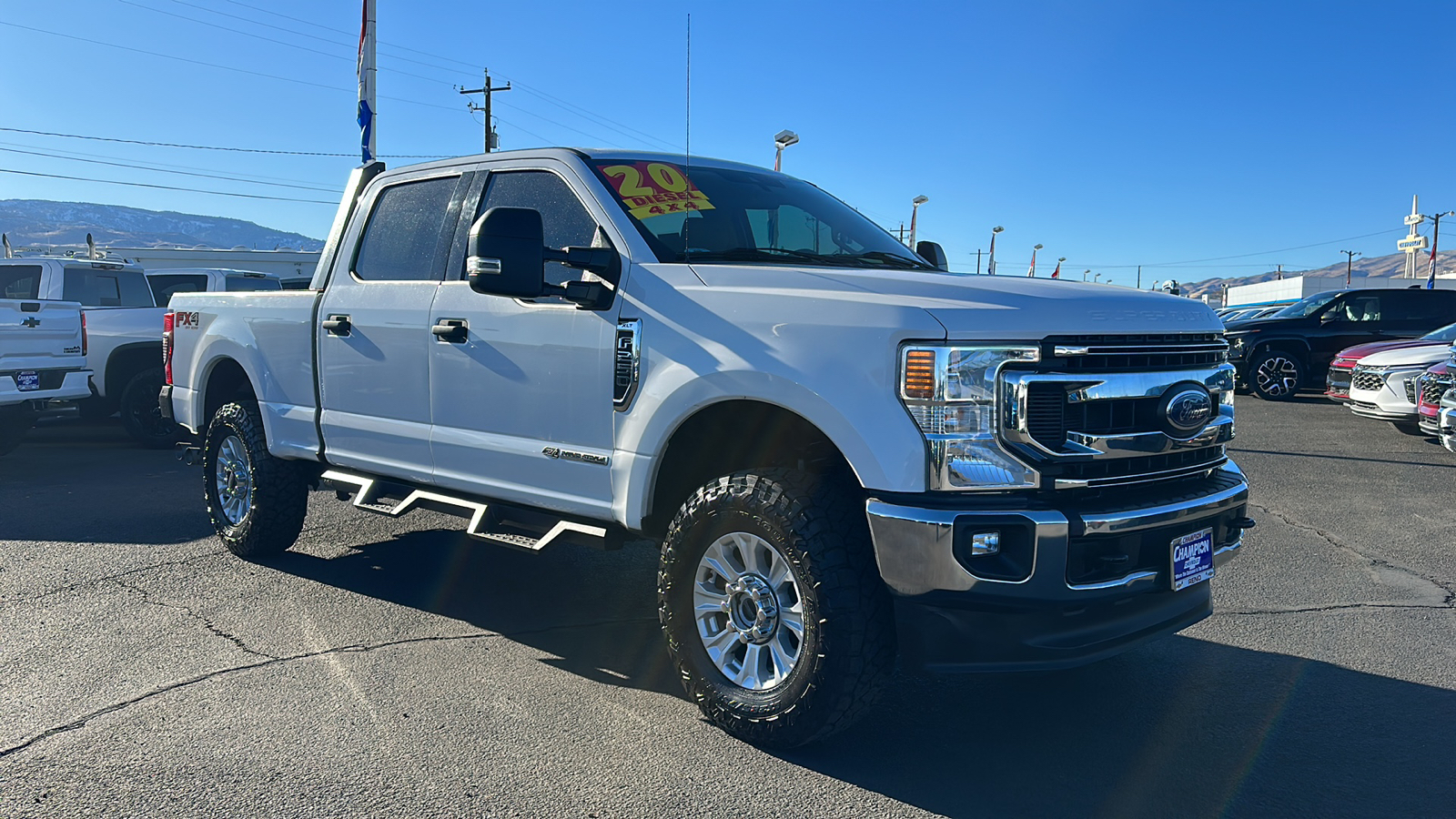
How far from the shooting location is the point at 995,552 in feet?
9.91

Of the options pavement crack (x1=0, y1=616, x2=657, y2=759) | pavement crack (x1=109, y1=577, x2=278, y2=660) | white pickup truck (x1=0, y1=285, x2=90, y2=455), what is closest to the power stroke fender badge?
pavement crack (x1=0, y1=616, x2=657, y2=759)

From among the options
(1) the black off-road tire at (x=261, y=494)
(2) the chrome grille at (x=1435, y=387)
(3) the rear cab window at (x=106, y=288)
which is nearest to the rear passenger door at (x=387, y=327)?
(1) the black off-road tire at (x=261, y=494)

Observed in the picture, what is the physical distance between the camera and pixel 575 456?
405cm

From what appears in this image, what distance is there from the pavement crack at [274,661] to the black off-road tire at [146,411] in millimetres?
7534

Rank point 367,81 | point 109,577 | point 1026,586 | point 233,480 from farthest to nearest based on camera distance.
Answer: point 367,81, point 233,480, point 109,577, point 1026,586

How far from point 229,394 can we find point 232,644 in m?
2.31

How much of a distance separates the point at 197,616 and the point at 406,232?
2.05 metres

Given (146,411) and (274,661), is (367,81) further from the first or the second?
(274,661)

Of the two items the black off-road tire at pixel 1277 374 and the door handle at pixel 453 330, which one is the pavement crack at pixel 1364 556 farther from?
the black off-road tire at pixel 1277 374

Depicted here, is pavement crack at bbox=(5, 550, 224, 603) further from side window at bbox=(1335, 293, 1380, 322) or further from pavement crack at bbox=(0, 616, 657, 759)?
side window at bbox=(1335, 293, 1380, 322)

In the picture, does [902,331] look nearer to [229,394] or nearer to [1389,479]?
[229,394]

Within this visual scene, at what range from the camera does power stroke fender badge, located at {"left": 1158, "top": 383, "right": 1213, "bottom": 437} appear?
338 cm

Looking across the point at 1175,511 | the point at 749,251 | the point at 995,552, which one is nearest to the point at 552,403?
the point at 749,251

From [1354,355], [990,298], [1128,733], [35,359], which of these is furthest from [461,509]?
[1354,355]
